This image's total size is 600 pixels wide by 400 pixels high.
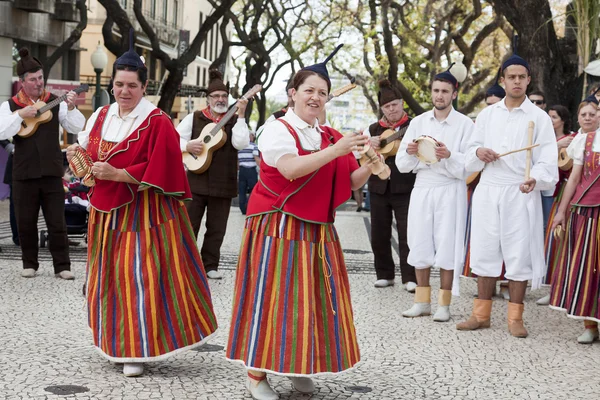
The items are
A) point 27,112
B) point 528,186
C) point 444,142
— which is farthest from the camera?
point 27,112

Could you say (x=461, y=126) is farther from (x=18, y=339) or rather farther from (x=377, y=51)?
(x=377, y=51)

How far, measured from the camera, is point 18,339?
6797 millimetres

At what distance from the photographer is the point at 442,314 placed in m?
8.14

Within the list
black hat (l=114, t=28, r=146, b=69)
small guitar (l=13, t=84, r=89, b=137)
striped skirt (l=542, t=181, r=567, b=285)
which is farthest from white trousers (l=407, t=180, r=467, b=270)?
small guitar (l=13, t=84, r=89, b=137)

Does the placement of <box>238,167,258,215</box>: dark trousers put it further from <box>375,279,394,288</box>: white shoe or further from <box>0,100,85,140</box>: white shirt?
<box>0,100,85,140</box>: white shirt

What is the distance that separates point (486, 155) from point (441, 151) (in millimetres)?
476

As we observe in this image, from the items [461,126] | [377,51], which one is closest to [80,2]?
[377,51]

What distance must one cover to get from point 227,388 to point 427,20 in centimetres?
2273

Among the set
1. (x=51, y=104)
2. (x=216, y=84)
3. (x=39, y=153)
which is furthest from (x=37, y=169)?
(x=216, y=84)

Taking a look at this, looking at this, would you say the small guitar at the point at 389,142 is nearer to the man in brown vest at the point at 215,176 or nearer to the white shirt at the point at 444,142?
the white shirt at the point at 444,142

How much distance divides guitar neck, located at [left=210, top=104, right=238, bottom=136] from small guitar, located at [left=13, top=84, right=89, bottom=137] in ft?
4.20

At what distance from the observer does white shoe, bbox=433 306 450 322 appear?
26.6ft

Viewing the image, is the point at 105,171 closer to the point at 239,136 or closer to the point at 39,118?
the point at 39,118

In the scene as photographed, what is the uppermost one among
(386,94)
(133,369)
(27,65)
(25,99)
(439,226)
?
(27,65)
